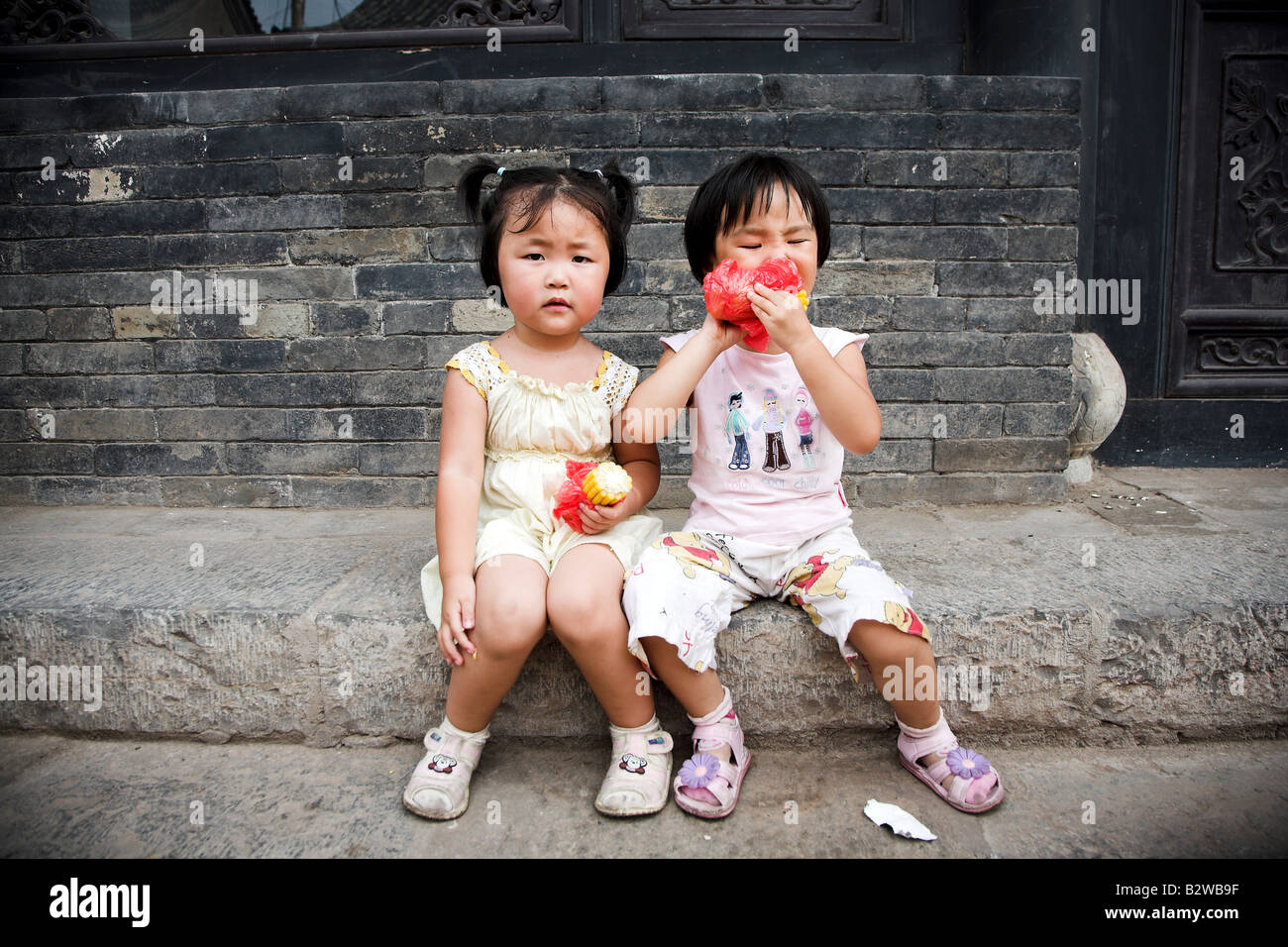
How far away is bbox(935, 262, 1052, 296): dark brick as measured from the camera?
2.82m

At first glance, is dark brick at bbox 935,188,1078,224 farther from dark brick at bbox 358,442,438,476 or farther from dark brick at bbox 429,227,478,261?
dark brick at bbox 358,442,438,476

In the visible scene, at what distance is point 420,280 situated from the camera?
2861 millimetres

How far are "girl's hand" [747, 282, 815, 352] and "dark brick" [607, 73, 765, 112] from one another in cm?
131

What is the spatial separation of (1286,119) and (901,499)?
239 centimetres

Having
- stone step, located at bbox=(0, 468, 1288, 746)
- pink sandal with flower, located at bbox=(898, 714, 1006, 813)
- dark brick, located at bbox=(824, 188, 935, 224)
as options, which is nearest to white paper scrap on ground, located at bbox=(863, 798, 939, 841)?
pink sandal with flower, located at bbox=(898, 714, 1006, 813)

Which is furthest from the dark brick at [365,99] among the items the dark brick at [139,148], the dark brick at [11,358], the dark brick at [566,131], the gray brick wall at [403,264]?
the dark brick at [11,358]

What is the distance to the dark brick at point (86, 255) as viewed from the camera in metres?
2.94

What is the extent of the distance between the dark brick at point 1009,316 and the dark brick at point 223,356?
2517 mm

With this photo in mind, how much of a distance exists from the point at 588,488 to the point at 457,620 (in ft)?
1.33

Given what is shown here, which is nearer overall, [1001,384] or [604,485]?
[604,485]

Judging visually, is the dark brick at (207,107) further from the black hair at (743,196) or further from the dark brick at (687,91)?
the black hair at (743,196)

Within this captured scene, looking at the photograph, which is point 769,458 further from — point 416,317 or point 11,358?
point 11,358

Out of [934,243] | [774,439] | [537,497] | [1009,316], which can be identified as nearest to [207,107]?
[537,497]

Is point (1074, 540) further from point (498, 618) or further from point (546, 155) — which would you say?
point (546, 155)
